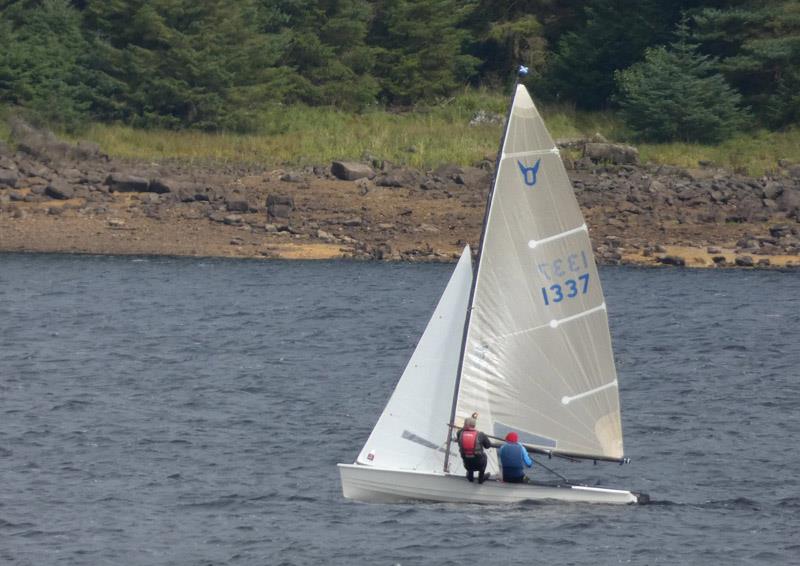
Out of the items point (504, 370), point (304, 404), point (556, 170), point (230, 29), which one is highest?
point (230, 29)

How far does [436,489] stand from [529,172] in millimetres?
4802

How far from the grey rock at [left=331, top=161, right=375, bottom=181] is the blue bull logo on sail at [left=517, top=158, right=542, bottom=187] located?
34.1m

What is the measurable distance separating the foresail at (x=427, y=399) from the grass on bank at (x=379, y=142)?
36399 millimetres

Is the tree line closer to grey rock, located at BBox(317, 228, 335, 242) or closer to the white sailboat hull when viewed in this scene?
grey rock, located at BBox(317, 228, 335, 242)

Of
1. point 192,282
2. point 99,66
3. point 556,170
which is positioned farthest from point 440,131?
point 556,170

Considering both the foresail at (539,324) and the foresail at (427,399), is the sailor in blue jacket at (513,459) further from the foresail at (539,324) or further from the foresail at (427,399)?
the foresail at (427,399)

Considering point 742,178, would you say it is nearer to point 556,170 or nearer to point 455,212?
point 455,212

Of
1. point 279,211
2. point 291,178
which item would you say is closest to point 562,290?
point 279,211

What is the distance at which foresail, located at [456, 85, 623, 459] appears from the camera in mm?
22922

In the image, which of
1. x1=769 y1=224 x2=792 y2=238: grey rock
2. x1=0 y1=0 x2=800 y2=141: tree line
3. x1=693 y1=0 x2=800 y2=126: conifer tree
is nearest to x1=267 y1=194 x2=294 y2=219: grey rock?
x1=0 y1=0 x2=800 y2=141: tree line

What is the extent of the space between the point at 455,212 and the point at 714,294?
1116cm

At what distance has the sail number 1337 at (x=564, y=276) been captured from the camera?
23.2 meters

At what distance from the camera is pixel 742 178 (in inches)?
2292

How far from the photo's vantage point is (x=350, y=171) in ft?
186
